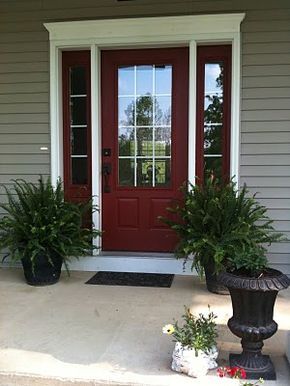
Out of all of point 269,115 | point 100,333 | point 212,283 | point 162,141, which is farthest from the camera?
point 162,141

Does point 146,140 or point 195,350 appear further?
point 146,140

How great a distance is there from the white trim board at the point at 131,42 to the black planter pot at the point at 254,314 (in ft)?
6.61

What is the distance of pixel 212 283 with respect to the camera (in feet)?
12.5

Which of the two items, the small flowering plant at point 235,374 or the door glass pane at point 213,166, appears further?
the door glass pane at point 213,166

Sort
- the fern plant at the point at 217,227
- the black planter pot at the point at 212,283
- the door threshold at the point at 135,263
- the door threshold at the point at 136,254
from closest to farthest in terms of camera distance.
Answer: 1. the fern plant at the point at 217,227
2. the black planter pot at the point at 212,283
3. the door threshold at the point at 135,263
4. the door threshold at the point at 136,254

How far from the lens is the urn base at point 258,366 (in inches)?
92.1

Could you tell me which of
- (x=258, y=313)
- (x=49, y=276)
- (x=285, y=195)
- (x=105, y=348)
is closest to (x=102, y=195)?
(x=49, y=276)

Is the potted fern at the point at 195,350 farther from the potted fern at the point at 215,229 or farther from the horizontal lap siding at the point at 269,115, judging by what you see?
the horizontal lap siding at the point at 269,115

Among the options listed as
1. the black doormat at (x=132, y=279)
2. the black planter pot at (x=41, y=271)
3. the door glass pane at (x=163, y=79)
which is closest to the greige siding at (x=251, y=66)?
the door glass pane at (x=163, y=79)

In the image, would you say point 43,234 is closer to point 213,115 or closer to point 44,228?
point 44,228

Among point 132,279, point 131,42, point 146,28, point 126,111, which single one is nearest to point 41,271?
point 132,279

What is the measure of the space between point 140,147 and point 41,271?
1474mm

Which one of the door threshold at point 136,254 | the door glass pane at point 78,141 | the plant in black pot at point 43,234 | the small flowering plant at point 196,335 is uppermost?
the door glass pane at point 78,141

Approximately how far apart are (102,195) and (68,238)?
74 centimetres
